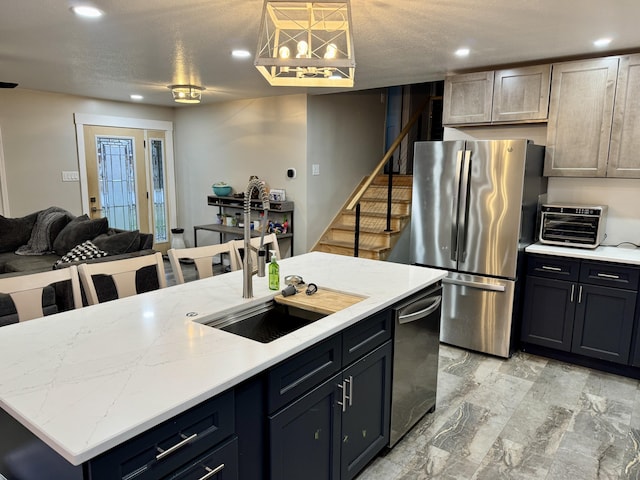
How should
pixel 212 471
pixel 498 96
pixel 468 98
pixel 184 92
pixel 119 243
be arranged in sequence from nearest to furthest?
pixel 212 471 < pixel 498 96 < pixel 468 98 < pixel 119 243 < pixel 184 92

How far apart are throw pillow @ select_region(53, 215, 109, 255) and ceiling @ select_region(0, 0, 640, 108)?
1.50 m

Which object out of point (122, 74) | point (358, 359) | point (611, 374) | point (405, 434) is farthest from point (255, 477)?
point (122, 74)


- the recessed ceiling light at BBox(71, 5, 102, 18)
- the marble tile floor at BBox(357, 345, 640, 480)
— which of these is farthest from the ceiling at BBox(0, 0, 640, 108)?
the marble tile floor at BBox(357, 345, 640, 480)

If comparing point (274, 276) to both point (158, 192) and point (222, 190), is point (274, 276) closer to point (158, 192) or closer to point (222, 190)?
point (222, 190)

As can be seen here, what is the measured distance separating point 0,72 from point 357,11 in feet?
12.8

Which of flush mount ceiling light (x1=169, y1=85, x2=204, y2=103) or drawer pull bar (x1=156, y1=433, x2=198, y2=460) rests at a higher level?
flush mount ceiling light (x1=169, y1=85, x2=204, y2=103)

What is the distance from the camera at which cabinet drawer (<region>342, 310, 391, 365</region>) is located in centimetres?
191

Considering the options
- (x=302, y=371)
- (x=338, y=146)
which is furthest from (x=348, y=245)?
(x=302, y=371)

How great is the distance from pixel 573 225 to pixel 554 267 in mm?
382

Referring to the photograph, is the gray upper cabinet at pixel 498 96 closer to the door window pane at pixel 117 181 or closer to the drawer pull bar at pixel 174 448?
the drawer pull bar at pixel 174 448

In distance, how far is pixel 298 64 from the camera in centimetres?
187

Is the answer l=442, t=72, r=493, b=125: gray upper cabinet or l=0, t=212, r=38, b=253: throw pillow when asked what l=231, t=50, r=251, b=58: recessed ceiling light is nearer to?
l=442, t=72, r=493, b=125: gray upper cabinet

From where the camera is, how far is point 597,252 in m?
3.40

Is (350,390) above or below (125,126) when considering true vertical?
below
